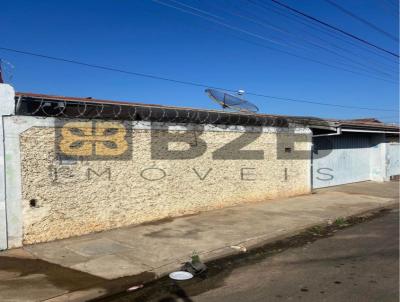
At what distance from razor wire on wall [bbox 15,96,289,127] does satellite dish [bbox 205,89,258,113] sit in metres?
1.29

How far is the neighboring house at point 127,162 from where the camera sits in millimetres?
8273

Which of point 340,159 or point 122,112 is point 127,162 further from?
point 340,159

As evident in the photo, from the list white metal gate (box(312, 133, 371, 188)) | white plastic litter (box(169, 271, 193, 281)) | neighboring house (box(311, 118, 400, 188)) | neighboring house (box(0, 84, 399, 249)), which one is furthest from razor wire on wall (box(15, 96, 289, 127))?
white metal gate (box(312, 133, 371, 188))

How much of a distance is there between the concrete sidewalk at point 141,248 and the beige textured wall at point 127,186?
32cm

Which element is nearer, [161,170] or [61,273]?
[61,273]

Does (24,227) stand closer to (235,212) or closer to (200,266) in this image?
(200,266)

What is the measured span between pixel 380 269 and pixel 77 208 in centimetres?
577

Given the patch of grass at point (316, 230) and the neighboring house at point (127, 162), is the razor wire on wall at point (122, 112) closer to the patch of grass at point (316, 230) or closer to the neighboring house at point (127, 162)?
the neighboring house at point (127, 162)

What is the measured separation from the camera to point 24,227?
27.2ft

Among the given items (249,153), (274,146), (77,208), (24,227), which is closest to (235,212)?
(249,153)

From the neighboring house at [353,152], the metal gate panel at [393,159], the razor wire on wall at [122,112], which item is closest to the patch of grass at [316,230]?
the razor wire on wall at [122,112]

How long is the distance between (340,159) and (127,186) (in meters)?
11.4

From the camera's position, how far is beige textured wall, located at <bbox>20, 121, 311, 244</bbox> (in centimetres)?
848

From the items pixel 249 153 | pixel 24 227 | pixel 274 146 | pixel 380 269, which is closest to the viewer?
pixel 380 269
